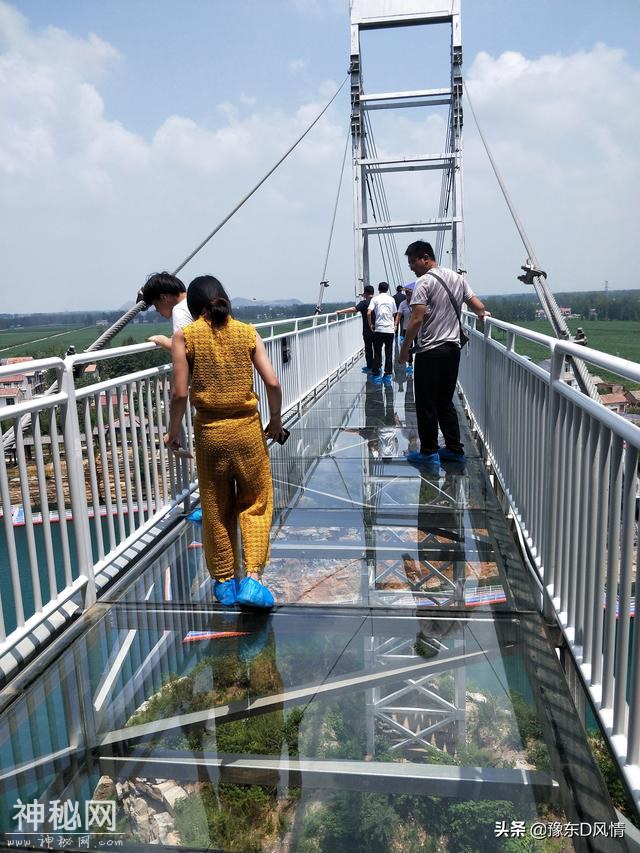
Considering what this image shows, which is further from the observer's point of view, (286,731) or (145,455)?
(145,455)

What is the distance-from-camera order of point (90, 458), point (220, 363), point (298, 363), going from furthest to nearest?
1. point (298, 363)
2. point (90, 458)
3. point (220, 363)

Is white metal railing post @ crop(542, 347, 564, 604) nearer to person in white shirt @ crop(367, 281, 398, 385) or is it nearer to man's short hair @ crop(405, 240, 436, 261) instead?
man's short hair @ crop(405, 240, 436, 261)

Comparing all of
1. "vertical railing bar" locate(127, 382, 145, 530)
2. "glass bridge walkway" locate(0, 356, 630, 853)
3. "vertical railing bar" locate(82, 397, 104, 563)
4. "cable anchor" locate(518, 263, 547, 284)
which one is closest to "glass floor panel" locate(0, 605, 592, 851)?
"glass bridge walkway" locate(0, 356, 630, 853)

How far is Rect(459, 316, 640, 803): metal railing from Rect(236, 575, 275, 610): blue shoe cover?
1141mm

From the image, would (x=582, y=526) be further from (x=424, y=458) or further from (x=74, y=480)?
(x=424, y=458)

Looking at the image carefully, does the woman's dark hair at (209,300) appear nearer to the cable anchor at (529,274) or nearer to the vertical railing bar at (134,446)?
the vertical railing bar at (134,446)

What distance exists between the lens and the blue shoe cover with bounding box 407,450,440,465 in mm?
5547

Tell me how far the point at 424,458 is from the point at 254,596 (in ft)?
9.56

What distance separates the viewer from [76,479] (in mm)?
3004

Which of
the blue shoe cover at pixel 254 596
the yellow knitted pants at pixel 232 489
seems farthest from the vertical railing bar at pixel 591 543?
the yellow knitted pants at pixel 232 489

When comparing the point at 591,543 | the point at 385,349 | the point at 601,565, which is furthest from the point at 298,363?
the point at 601,565

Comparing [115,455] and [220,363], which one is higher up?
[220,363]

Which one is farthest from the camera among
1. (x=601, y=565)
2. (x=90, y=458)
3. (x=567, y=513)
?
(x=90, y=458)

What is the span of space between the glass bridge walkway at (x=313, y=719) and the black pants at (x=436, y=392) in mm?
1825
